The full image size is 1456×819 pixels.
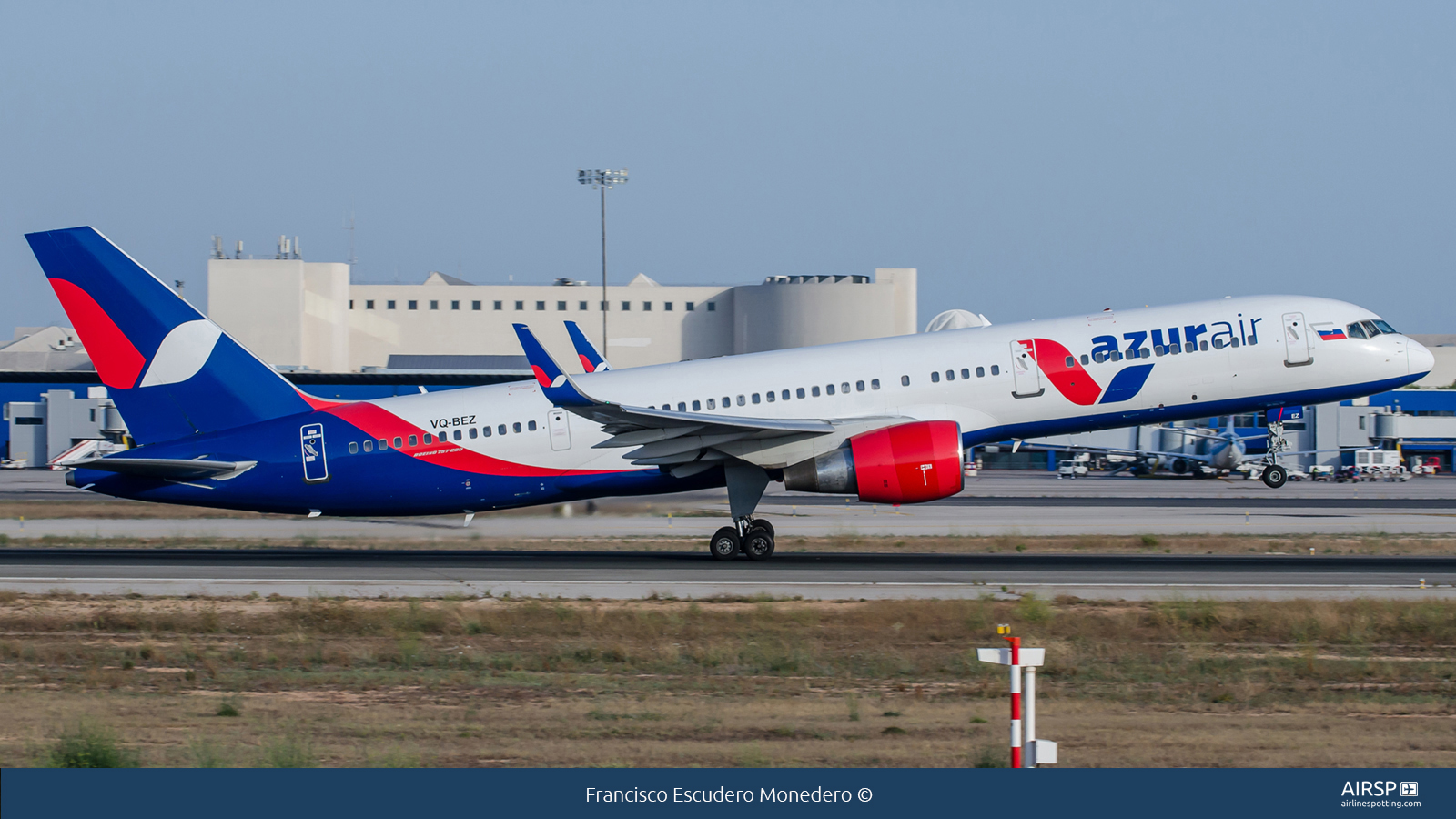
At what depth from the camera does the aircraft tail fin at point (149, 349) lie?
27.4 m

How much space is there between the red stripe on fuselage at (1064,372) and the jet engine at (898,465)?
2492 mm

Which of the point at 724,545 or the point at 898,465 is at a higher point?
the point at 898,465

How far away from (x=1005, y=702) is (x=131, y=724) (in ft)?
29.2

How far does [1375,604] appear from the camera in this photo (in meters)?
20.4

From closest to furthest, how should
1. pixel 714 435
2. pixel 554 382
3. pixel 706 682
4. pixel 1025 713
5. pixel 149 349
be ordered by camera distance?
pixel 1025 713 → pixel 706 682 → pixel 554 382 → pixel 714 435 → pixel 149 349

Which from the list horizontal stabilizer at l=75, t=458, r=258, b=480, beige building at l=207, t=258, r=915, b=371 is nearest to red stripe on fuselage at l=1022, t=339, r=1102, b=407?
horizontal stabilizer at l=75, t=458, r=258, b=480

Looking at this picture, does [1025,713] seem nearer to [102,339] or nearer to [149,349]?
[149,349]

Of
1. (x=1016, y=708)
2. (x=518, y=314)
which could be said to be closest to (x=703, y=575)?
(x=1016, y=708)

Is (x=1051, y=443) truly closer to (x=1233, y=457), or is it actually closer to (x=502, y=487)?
(x=1233, y=457)

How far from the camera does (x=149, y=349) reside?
27.8 meters

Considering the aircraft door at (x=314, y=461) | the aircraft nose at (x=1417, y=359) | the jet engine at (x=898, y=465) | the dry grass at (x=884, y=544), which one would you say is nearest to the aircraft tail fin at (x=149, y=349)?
the aircraft door at (x=314, y=461)

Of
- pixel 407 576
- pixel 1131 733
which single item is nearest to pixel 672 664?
pixel 1131 733

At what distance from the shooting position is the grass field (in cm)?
1166

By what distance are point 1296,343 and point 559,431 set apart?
1580 cm
